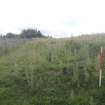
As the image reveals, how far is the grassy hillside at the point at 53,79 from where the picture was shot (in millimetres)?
9742

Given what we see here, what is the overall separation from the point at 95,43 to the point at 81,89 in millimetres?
6209

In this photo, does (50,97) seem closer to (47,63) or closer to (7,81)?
(7,81)

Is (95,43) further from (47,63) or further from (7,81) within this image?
(7,81)

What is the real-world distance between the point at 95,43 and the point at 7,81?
622 cm

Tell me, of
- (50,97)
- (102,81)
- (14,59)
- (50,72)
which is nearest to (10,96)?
(50,97)

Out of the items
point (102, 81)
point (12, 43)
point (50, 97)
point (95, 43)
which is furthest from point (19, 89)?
point (12, 43)

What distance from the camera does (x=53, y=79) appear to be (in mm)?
11086

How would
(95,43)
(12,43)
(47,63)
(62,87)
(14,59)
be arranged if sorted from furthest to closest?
(12,43) → (95,43) → (14,59) → (47,63) → (62,87)

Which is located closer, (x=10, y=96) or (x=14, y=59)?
(x=10, y=96)

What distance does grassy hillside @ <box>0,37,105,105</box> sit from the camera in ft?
32.0

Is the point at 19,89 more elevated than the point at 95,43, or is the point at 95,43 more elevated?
the point at 95,43

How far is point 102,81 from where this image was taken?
421 inches

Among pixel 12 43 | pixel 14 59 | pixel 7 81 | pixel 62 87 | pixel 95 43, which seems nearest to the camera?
pixel 62 87

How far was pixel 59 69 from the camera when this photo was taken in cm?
1204
